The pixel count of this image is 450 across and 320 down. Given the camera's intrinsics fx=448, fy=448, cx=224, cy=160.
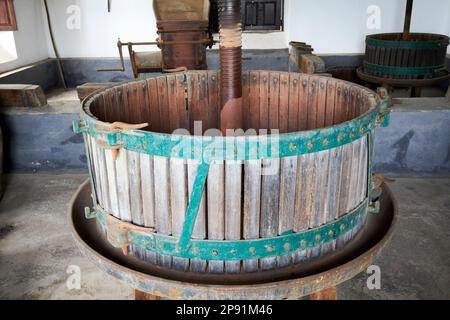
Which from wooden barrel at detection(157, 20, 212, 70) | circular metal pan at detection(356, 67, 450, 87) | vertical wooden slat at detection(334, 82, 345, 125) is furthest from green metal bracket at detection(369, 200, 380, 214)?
circular metal pan at detection(356, 67, 450, 87)

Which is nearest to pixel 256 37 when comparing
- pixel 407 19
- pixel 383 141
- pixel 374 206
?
pixel 407 19

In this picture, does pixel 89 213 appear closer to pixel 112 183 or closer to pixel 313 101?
pixel 112 183

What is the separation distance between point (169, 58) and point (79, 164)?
1711 mm

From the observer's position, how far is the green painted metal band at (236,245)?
2.01 meters

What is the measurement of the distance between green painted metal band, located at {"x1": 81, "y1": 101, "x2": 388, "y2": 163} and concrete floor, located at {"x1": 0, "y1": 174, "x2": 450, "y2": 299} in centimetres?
190

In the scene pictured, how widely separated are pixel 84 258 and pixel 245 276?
2.28 m

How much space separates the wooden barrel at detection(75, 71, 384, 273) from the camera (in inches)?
73.2

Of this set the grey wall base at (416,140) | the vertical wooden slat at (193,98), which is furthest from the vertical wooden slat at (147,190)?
the grey wall base at (416,140)

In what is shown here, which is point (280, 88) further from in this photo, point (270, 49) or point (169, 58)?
point (270, 49)

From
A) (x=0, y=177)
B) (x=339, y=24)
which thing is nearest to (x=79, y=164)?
(x=0, y=177)

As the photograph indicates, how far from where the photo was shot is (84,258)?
3896mm

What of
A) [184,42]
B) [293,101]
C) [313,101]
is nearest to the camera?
[313,101]

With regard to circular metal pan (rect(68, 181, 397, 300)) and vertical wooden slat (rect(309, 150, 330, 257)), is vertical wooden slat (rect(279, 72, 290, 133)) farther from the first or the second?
vertical wooden slat (rect(309, 150, 330, 257))

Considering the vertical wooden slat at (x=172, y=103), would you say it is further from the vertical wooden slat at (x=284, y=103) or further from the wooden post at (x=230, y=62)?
the vertical wooden slat at (x=284, y=103)
